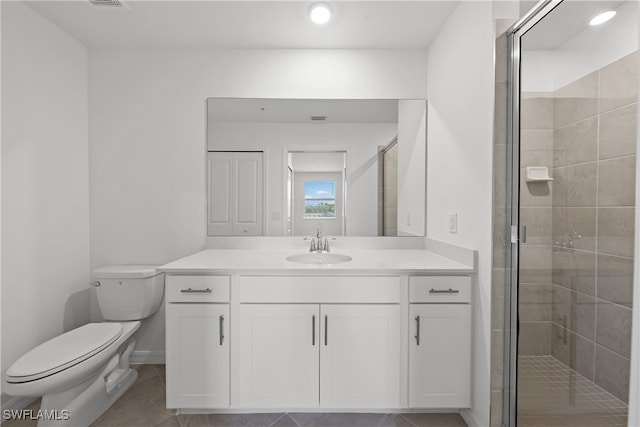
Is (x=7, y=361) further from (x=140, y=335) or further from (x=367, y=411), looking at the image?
(x=367, y=411)

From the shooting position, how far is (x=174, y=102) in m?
2.41

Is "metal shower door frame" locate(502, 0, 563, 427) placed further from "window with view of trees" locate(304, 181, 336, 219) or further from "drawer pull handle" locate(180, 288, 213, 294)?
"drawer pull handle" locate(180, 288, 213, 294)

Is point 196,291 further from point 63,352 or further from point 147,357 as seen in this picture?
point 147,357

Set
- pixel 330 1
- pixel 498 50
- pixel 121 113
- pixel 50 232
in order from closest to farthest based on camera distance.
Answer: pixel 498 50, pixel 330 1, pixel 50 232, pixel 121 113

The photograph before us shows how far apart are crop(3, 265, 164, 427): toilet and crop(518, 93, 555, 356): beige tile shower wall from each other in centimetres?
209

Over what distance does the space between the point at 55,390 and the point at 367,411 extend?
152 cm

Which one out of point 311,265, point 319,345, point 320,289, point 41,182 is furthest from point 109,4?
point 319,345

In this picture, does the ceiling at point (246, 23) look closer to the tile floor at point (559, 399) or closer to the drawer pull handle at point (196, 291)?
the drawer pull handle at point (196, 291)

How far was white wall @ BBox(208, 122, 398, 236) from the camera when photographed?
244cm

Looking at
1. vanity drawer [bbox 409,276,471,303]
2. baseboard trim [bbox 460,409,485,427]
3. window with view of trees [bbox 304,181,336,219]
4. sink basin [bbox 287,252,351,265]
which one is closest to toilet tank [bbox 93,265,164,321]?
sink basin [bbox 287,252,351,265]

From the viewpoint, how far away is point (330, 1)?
6.27 ft

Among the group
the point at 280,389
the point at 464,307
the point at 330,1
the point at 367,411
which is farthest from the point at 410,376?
the point at 330,1

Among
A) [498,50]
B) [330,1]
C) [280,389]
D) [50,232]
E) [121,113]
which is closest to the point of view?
Result: [498,50]

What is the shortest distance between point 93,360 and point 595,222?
2.27m
